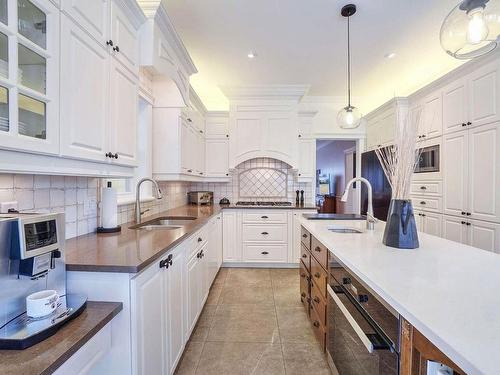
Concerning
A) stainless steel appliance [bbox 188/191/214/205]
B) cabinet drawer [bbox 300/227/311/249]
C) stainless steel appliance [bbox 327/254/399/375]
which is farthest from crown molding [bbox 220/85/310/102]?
stainless steel appliance [bbox 327/254/399/375]

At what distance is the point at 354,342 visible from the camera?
1229 millimetres

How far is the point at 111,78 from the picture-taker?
1473 mm

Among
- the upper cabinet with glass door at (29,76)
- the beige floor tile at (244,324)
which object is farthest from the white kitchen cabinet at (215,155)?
the upper cabinet with glass door at (29,76)

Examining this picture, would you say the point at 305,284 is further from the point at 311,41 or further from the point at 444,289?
the point at 311,41

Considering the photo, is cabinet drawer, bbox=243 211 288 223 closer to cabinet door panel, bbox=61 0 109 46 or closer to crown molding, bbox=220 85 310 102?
crown molding, bbox=220 85 310 102

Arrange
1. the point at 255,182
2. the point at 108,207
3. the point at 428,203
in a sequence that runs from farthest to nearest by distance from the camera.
Result: the point at 255,182 < the point at 428,203 < the point at 108,207

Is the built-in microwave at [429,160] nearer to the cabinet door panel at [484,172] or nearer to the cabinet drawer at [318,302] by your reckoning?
the cabinet door panel at [484,172]

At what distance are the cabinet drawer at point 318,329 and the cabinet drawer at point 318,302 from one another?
42 millimetres

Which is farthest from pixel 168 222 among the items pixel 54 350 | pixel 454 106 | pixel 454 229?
pixel 454 106

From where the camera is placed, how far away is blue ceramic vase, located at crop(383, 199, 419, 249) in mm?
1443

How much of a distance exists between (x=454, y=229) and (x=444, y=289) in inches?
92.0

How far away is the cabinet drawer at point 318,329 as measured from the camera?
6.11 ft

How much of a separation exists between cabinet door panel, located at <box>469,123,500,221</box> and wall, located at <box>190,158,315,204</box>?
2228 mm

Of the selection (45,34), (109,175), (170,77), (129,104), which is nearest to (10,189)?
(109,175)
